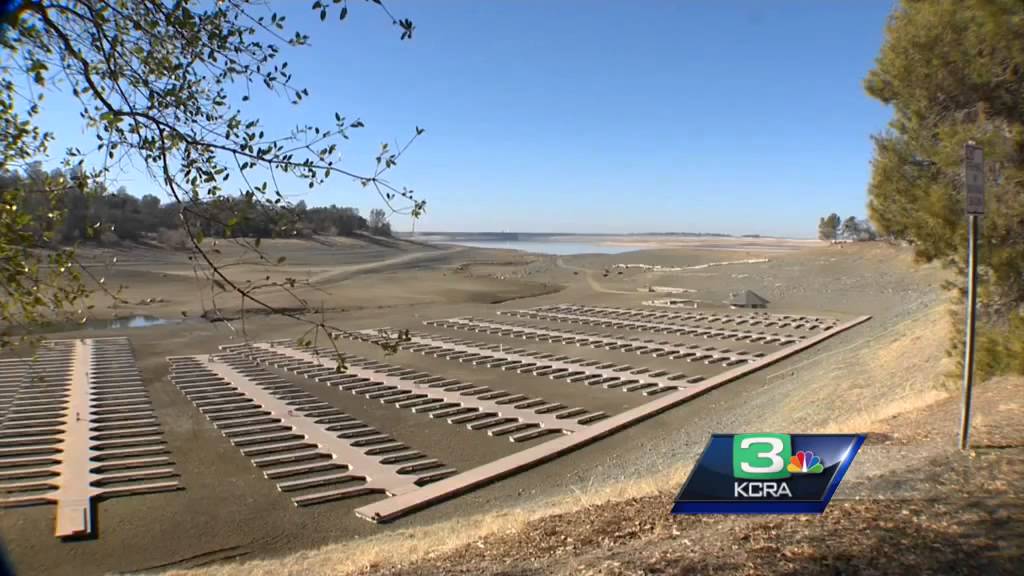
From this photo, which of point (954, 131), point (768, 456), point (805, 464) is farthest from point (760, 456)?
point (954, 131)

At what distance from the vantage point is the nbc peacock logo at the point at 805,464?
3.96m

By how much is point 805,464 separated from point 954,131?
5792mm

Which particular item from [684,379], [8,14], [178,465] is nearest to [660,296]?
[684,379]

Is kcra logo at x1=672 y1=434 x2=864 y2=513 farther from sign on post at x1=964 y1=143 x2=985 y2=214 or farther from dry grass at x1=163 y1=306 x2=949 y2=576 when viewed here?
sign on post at x1=964 y1=143 x2=985 y2=214

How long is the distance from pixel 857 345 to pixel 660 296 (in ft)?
62.5

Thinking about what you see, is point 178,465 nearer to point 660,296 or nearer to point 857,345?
point 857,345

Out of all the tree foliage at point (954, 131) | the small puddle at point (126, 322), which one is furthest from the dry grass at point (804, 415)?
the small puddle at point (126, 322)

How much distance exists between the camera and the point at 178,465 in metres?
10.9

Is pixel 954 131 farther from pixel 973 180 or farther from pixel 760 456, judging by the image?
pixel 760 456

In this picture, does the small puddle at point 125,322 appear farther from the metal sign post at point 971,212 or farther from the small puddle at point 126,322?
the metal sign post at point 971,212

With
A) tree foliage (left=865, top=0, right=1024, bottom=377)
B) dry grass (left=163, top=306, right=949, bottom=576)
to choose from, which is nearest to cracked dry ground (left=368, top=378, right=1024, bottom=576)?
dry grass (left=163, top=306, right=949, bottom=576)

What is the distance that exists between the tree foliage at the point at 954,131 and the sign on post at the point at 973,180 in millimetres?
1947

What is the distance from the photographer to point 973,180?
5.52m

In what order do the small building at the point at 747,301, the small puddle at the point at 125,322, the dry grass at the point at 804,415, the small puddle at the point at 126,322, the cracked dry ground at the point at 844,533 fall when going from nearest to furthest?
the cracked dry ground at the point at 844,533, the dry grass at the point at 804,415, the small puddle at the point at 125,322, the small puddle at the point at 126,322, the small building at the point at 747,301
